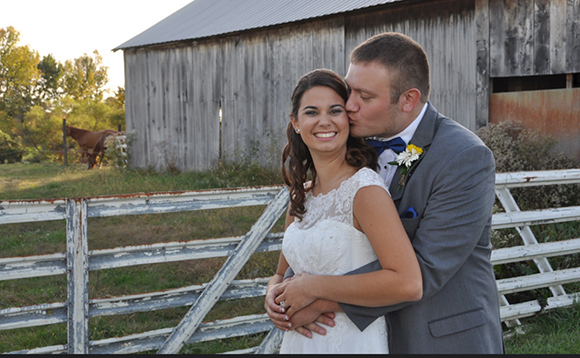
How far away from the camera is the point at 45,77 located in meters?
59.8

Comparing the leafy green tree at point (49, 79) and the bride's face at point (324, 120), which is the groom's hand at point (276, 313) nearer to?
the bride's face at point (324, 120)

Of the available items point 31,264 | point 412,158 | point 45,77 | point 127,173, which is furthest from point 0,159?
point 412,158

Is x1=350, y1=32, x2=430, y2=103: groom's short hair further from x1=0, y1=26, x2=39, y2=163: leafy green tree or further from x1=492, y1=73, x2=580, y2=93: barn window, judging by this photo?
x1=0, y1=26, x2=39, y2=163: leafy green tree

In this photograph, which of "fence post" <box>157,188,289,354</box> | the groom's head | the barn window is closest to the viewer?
the groom's head

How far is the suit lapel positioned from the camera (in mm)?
2312

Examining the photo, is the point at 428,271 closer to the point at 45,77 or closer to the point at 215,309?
the point at 215,309

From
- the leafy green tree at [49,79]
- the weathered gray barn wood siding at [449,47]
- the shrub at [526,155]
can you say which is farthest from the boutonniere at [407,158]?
the leafy green tree at [49,79]

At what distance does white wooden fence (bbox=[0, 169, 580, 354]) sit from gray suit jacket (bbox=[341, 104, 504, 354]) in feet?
6.90

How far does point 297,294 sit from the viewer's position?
237cm

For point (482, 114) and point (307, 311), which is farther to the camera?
point (482, 114)

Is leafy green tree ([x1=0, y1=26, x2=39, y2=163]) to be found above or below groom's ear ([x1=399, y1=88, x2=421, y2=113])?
above

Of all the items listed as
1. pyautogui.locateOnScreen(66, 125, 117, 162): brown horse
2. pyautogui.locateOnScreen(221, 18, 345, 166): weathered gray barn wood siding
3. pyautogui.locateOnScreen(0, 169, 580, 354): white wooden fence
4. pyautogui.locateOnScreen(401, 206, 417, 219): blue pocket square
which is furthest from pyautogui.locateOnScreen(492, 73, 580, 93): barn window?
pyautogui.locateOnScreen(66, 125, 117, 162): brown horse

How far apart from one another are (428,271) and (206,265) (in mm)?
5108

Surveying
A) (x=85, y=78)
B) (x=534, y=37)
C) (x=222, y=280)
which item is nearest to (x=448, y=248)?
(x=222, y=280)
